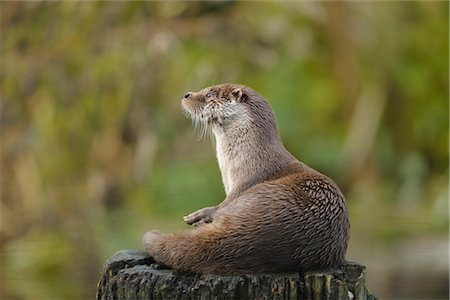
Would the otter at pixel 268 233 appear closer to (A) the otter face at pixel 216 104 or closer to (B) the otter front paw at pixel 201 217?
(B) the otter front paw at pixel 201 217

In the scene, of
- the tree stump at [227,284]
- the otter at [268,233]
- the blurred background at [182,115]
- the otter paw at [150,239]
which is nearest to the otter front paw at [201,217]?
the otter at [268,233]

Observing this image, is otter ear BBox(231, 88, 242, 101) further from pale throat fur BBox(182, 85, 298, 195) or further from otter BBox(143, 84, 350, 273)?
otter BBox(143, 84, 350, 273)

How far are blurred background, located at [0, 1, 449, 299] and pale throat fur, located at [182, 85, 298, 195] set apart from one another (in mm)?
4819

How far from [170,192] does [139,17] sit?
5.65 feet

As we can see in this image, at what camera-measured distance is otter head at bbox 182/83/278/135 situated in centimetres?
443

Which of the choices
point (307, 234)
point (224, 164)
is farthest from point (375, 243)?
point (307, 234)

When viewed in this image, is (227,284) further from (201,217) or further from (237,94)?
(237,94)

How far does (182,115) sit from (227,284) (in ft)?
25.0

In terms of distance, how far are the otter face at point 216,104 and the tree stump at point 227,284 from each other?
0.98 metres

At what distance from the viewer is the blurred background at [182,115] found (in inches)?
408

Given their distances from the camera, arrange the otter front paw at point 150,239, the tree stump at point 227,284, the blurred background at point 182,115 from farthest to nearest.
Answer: the blurred background at point 182,115
the otter front paw at point 150,239
the tree stump at point 227,284

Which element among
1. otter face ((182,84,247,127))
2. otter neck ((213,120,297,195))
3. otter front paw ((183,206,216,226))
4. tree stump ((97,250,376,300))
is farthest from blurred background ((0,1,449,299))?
tree stump ((97,250,376,300))

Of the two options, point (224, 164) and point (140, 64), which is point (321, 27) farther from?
point (224, 164)

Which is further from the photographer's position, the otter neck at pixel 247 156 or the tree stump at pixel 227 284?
the otter neck at pixel 247 156
